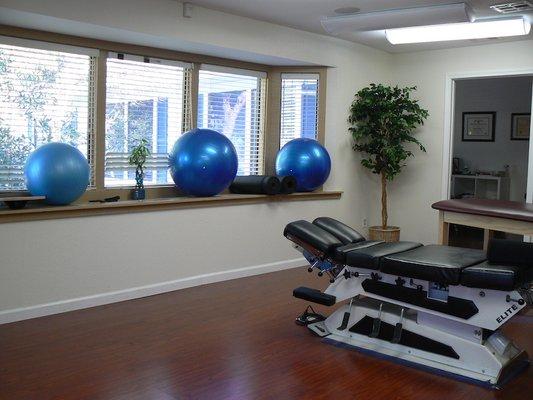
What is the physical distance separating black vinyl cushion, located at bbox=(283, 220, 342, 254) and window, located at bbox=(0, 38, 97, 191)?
2.02m

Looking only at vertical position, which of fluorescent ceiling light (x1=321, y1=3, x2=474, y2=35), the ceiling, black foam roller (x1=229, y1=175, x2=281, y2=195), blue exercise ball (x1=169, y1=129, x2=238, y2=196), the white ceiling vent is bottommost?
black foam roller (x1=229, y1=175, x2=281, y2=195)

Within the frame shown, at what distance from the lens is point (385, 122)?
6043 millimetres

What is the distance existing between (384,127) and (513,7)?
184 cm

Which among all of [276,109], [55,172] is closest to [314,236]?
[55,172]

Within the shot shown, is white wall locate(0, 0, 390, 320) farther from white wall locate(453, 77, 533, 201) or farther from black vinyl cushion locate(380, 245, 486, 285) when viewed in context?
white wall locate(453, 77, 533, 201)

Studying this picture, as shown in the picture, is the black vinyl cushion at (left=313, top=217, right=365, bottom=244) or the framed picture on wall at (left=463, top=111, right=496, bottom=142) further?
the framed picture on wall at (left=463, top=111, right=496, bottom=142)

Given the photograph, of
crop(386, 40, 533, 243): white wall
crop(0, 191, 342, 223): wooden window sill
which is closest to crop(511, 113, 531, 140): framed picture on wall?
crop(386, 40, 533, 243): white wall

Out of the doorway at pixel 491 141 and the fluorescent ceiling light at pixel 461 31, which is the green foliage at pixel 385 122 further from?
the doorway at pixel 491 141

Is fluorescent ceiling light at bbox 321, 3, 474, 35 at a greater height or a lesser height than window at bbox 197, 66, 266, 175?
greater

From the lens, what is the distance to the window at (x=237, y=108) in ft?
18.1

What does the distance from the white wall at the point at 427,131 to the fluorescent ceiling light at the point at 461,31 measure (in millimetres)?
789

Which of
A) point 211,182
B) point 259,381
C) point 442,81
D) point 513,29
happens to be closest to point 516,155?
point 442,81

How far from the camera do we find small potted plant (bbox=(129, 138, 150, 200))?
15.8 ft

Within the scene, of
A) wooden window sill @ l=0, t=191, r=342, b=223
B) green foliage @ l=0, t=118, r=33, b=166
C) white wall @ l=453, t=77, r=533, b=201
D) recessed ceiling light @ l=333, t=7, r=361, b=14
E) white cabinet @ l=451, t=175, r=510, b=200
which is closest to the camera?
wooden window sill @ l=0, t=191, r=342, b=223
